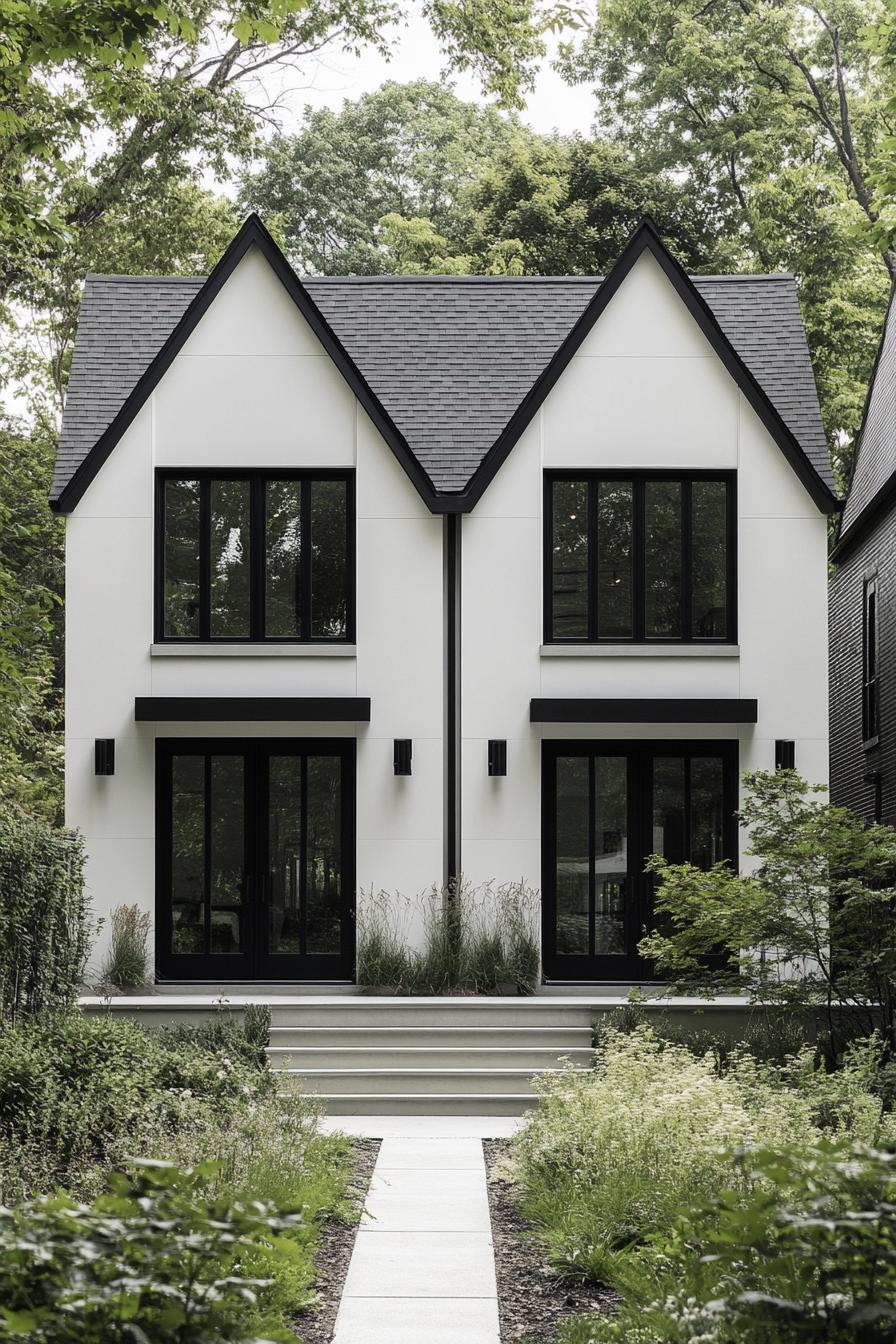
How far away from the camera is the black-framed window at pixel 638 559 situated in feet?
52.8

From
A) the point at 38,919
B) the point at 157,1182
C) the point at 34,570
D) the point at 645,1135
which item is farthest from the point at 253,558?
the point at 157,1182

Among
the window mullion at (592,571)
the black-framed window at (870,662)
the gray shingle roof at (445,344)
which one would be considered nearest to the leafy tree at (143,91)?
the gray shingle roof at (445,344)

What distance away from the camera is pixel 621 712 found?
51.3 ft

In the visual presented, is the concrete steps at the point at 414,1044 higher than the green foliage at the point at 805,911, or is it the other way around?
the green foliage at the point at 805,911

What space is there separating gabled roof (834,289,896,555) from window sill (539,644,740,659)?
15.4 feet

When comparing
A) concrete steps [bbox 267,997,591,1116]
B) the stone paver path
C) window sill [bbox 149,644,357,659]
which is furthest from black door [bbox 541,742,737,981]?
the stone paver path

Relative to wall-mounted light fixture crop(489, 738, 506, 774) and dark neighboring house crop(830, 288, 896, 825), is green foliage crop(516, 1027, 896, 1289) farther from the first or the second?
dark neighboring house crop(830, 288, 896, 825)

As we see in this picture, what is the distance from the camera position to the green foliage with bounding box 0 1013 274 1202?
27.6 feet

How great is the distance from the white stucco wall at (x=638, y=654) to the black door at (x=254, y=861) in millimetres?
1524

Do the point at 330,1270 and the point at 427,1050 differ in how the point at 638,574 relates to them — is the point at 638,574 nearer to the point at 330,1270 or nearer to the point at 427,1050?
the point at 427,1050

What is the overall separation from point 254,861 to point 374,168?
92.1ft

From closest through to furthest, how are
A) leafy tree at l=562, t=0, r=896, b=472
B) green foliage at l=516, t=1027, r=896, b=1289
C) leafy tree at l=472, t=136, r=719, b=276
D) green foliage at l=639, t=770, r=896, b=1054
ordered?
green foliage at l=516, t=1027, r=896, b=1289 < green foliage at l=639, t=770, r=896, b=1054 < leafy tree at l=562, t=0, r=896, b=472 < leafy tree at l=472, t=136, r=719, b=276

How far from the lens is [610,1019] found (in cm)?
1302

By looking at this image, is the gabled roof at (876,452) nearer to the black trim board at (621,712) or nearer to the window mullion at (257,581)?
the black trim board at (621,712)
